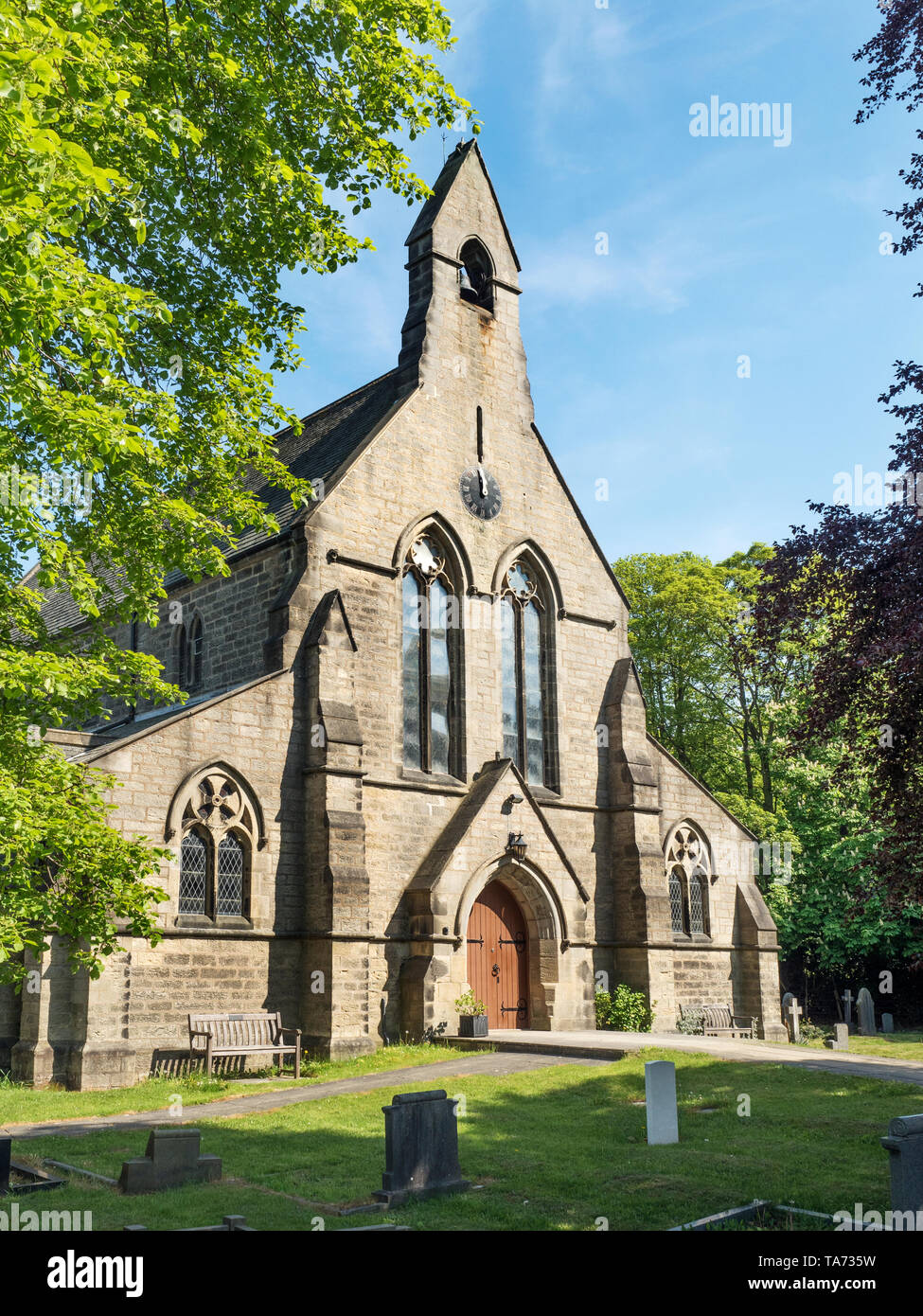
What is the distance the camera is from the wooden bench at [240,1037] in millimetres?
15781

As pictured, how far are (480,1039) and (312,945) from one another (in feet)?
10.2

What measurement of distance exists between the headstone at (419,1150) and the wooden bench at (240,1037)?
277 inches

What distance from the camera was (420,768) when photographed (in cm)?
2092

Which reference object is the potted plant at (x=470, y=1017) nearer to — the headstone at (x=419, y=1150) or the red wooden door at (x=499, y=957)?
the red wooden door at (x=499, y=957)

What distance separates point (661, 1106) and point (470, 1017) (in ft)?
26.2

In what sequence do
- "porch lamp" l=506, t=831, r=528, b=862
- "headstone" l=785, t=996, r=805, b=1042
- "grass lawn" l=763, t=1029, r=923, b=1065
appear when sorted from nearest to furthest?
"porch lamp" l=506, t=831, r=528, b=862, "grass lawn" l=763, t=1029, r=923, b=1065, "headstone" l=785, t=996, r=805, b=1042

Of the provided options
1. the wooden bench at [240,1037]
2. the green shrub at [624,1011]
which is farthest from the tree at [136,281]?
the green shrub at [624,1011]

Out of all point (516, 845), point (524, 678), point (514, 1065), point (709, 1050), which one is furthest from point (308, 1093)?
point (524, 678)

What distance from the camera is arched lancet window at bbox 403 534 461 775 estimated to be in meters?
21.0

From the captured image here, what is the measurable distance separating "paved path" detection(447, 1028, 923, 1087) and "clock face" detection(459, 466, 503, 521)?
32.9ft

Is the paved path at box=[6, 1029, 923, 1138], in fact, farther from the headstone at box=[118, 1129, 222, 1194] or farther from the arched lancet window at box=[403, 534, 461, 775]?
the arched lancet window at box=[403, 534, 461, 775]

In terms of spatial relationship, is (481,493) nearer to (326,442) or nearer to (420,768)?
(326,442)

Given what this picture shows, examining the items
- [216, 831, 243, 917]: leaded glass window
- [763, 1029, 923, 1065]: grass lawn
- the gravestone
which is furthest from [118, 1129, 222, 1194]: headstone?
the gravestone
